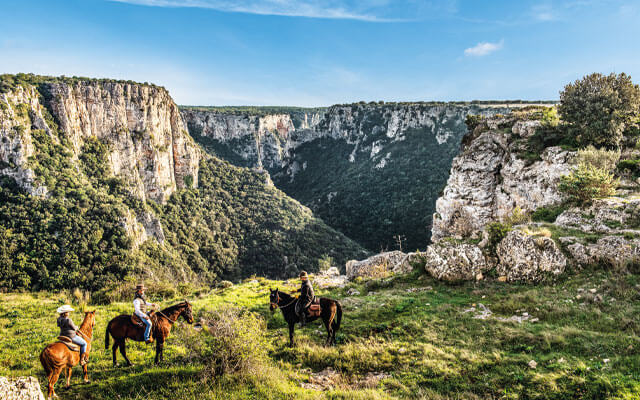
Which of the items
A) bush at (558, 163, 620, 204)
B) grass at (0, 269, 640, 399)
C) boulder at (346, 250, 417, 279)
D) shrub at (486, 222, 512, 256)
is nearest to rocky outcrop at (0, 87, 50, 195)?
grass at (0, 269, 640, 399)

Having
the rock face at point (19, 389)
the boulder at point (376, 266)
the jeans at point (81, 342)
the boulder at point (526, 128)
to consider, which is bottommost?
the boulder at point (376, 266)

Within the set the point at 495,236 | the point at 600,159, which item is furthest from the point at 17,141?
the point at 600,159

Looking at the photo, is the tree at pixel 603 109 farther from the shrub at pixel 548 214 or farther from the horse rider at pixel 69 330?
the horse rider at pixel 69 330

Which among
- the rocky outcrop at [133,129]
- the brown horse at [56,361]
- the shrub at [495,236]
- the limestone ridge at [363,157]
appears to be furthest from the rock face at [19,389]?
the rocky outcrop at [133,129]

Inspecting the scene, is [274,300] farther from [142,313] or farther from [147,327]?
[142,313]

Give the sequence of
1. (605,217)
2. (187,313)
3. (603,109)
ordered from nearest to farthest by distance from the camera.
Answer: (187,313) → (605,217) → (603,109)

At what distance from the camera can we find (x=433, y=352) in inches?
302

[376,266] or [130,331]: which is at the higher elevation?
[130,331]

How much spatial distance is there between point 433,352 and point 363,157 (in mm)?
117520

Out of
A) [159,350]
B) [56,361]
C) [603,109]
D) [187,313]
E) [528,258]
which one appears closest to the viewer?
→ [56,361]

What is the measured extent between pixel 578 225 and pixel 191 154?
93.0 m

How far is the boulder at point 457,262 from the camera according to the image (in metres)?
13.6

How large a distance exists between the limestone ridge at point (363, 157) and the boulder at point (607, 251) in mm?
59107

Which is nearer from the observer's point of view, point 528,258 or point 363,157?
point 528,258
